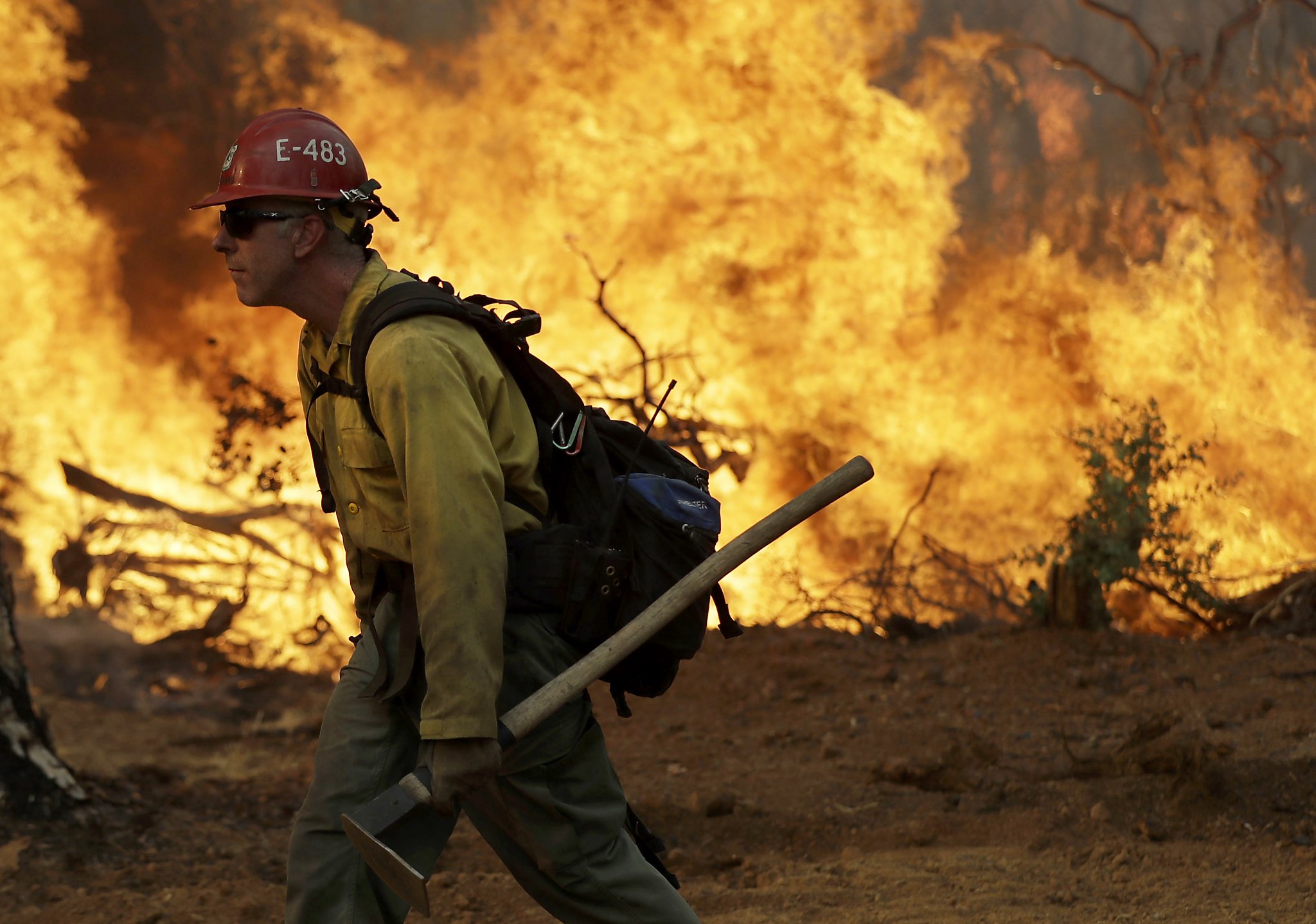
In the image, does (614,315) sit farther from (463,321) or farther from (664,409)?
(463,321)

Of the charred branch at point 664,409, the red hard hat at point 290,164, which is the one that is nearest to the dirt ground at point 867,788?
the charred branch at point 664,409

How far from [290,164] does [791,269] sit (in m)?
6.54

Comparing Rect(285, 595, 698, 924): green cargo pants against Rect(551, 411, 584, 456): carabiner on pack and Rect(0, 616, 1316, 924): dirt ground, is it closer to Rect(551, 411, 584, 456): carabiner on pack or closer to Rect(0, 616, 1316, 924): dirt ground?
Rect(551, 411, 584, 456): carabiner on pack

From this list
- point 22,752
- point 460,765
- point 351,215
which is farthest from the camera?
point 22,752

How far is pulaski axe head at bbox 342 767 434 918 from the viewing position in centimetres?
225

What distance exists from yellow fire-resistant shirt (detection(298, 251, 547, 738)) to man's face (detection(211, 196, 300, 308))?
305 mm

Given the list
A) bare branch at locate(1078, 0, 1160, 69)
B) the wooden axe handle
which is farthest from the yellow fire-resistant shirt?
bare branch at locate(1078, 0, 1160, 69)

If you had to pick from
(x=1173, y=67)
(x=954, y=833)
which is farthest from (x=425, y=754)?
(x=1173, y=67)

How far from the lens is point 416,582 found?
227cm

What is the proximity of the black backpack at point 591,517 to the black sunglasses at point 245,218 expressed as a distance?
0.95 feet

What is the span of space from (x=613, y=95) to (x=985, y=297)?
283 cm

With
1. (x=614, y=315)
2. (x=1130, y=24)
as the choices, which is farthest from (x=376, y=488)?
(x=1130, y=24)

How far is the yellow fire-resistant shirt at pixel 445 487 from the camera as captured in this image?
223 cm

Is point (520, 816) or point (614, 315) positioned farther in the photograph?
point (614, 315)
